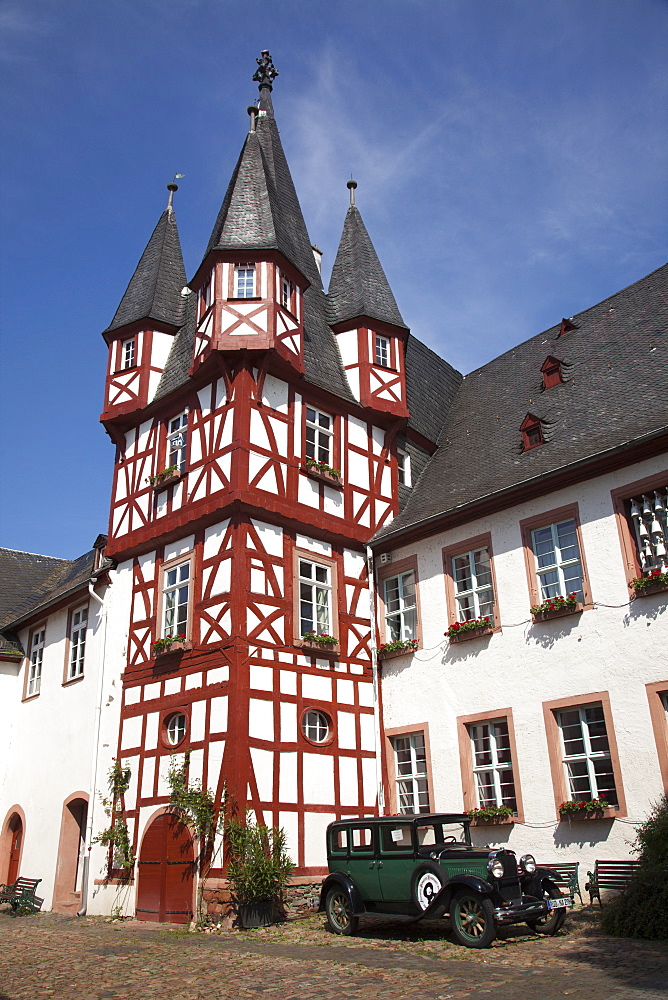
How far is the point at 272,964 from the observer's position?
1038cm

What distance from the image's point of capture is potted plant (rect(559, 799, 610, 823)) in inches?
531

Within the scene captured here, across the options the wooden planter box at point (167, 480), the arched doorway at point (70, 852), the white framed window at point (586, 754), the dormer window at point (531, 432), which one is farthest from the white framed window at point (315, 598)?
the arched doorway at point (70, 852)

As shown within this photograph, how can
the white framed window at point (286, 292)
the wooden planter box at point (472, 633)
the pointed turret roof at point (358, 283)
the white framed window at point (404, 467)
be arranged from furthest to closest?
1. the pointed turret roof at point (358, 283)
2. the white framed window at point (404, 467)
3. the white framed window at point (286, 292)
4. the wooden planter box at point (472, 633)

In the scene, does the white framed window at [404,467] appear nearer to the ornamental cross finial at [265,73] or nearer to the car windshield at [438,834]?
the car windshield at [438,834]

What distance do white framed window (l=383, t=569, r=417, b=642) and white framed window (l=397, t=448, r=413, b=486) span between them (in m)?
3.14

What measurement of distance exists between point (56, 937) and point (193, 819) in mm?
2739

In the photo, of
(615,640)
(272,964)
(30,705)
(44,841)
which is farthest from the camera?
(30,705)

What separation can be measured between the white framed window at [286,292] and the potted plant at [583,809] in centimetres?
1144

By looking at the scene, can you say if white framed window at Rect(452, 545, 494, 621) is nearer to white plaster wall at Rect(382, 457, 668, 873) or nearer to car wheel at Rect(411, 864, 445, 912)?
white plaster wall at Rect(382, 457, 668, 873)

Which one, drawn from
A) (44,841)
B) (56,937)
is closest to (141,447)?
(44,841)

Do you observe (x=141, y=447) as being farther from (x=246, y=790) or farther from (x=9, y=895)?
(x=9, y=895)

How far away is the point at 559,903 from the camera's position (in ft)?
35.6

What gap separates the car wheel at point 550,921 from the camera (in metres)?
11.1

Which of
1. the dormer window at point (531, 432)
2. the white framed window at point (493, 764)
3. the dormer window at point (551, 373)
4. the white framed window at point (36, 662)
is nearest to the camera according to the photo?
the white framed window at point (493, 764)
